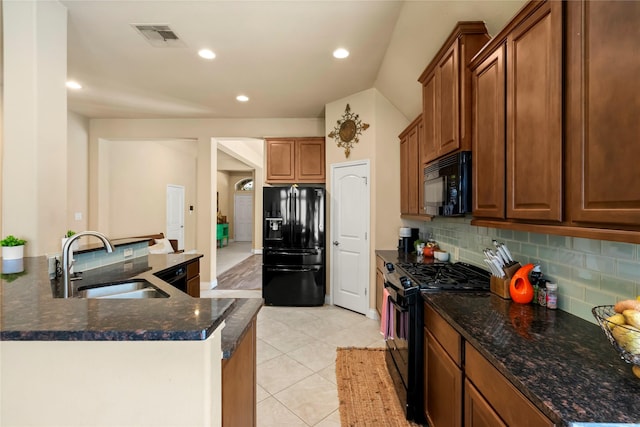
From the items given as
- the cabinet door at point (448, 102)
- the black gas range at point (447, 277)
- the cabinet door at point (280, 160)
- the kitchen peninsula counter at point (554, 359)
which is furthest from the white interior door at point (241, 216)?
the kitchen peninsula counter at point (554, 359)

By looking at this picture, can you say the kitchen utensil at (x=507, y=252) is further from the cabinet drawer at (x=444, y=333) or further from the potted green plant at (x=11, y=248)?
the potted green plant at (x=11, y=248)

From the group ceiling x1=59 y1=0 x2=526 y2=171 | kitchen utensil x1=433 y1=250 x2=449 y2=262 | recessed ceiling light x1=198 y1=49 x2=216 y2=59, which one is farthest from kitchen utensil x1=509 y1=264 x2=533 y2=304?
recessed ceiling light x1=198 y1=49 x2=216 y2=59

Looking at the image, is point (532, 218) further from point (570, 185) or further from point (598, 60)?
point (598, 60)

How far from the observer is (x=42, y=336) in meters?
0.71

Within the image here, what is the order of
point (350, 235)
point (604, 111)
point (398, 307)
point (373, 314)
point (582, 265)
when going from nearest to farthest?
point (604, 111) < point (582, 265) < point (398, 307) < point (373, 314) < point (350, 235)

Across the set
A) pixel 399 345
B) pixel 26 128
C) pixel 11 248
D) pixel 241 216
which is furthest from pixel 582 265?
pixel 241 216

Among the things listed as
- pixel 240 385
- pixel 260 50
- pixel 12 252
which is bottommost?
pixel 240 385

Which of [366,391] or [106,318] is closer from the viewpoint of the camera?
[106,318]

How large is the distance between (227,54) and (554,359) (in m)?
3.46

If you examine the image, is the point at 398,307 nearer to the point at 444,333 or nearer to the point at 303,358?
the point at 444,333

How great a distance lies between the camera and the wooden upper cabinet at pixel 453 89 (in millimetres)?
1864

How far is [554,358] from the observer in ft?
3.28

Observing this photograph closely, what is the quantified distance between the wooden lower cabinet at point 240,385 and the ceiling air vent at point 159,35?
2.72m

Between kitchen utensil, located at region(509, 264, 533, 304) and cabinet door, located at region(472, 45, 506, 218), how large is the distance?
35cm
